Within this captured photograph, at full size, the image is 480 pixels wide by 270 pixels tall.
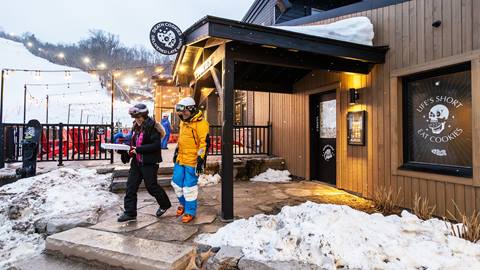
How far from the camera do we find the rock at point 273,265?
2361 mm

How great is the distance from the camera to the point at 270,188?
237 inches

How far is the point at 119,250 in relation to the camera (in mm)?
2635

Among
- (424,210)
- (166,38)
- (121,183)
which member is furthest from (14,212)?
(424,210)

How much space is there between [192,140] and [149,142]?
22.9 inches

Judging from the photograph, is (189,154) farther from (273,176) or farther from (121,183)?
(273,176)

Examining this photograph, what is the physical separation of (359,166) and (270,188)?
6.39 ft

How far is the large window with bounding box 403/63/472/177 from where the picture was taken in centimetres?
377

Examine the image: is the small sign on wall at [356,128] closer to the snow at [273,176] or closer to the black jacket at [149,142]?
the snow at [273,176]

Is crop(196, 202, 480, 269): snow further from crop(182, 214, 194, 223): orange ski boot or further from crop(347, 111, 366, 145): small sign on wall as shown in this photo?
crop(347, 111, 366, 145): small sign on wall

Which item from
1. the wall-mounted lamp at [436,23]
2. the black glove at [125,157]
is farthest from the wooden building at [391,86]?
the black glove at [125,157]

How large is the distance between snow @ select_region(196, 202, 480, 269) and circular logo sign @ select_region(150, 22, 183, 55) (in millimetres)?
3755

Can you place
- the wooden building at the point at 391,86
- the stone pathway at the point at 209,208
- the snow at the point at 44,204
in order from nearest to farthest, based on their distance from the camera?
the stone pathway at the point at 209,208
the snow at the point at 44,204
the wooden building at the point at 391,86

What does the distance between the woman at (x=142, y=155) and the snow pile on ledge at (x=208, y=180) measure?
8.29 feet

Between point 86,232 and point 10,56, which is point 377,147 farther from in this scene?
point 10,56
